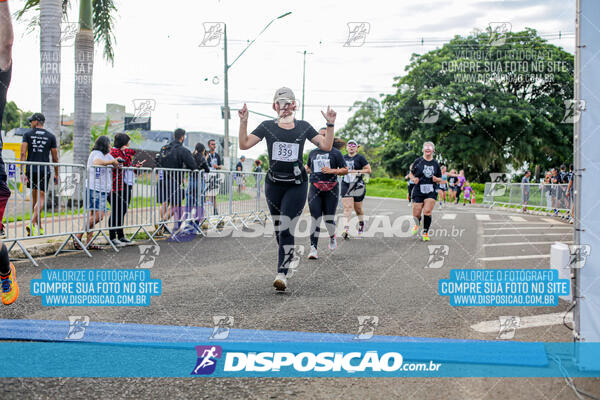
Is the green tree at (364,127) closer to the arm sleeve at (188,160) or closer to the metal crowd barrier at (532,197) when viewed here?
the metal crowd barrier at (532,197)

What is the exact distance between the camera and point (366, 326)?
162 inches

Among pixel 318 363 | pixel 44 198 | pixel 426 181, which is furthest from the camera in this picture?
pixel 426 181

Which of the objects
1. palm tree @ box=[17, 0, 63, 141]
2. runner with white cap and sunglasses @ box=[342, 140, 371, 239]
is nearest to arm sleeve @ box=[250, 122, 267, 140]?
runner with white cap and sunglasses @ box=[342, 140, 371, 239]

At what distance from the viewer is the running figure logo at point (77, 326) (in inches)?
147

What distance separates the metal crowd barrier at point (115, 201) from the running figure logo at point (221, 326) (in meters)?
3.81

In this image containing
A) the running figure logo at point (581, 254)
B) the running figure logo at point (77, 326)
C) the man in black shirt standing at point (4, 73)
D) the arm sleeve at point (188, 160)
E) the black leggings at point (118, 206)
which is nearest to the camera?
the running figure logo at point (581, 254)

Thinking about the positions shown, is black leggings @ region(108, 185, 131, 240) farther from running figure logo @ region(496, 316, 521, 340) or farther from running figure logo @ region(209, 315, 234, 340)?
running figure logo @ region(496, 316, 521, 340)

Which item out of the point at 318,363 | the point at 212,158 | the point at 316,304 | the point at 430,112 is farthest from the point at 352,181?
the point at 430,112

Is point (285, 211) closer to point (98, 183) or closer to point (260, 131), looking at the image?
point (260, 131)

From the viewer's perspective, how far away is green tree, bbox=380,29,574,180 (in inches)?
1527

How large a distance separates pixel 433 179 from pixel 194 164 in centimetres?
493

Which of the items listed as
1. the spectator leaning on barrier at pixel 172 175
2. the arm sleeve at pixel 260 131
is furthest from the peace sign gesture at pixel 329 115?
the spectator leaning on barrier at pixel 172 175

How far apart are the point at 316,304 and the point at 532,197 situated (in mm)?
20772

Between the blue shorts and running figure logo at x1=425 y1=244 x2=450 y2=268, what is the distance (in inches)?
200
